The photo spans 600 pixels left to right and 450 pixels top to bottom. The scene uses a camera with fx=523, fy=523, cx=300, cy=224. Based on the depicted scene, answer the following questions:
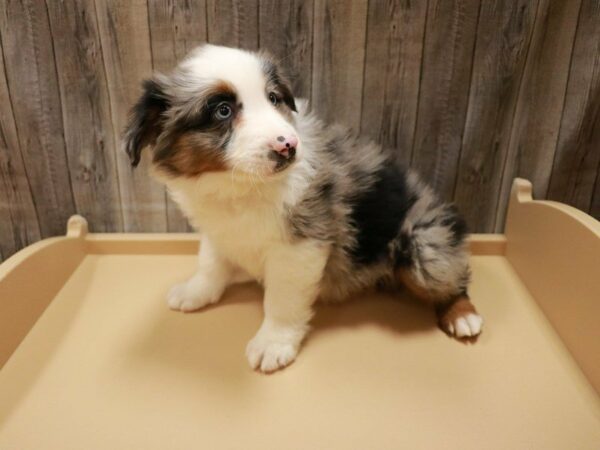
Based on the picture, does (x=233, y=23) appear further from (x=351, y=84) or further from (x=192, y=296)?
(x=192, y=296)

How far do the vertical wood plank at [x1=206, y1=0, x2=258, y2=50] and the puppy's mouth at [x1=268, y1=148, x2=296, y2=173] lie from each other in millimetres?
731

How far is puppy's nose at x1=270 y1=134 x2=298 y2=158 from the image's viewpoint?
1322mm

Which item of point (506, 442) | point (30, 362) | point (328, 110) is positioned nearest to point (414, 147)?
point (328, 110)

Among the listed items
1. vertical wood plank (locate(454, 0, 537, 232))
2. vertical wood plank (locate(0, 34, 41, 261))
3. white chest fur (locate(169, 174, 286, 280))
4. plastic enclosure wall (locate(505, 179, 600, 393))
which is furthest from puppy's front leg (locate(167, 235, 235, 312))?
plastic enclosure wall (locate(505, 179, 600, 393))

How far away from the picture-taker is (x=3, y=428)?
4.62 ft

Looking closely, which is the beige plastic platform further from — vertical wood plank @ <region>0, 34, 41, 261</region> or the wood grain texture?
the wood grain texture

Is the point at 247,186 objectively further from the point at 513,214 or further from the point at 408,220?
the point at 513,214

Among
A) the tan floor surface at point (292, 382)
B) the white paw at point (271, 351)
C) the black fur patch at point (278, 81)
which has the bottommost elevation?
the tan floor surface at point (292, 382)

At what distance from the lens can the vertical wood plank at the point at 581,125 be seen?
1872mm

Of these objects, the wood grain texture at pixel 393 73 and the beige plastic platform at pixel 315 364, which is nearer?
the beige plastic platform at pixel 315 364

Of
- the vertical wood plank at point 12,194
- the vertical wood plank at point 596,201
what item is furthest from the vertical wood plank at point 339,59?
the vertical wood plank at point 12,194

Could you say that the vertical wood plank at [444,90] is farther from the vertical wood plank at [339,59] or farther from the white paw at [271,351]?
the white paw at [271,351]

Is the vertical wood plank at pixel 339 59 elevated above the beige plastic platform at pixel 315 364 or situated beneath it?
elevated above

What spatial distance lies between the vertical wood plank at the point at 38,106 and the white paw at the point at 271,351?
107cm
